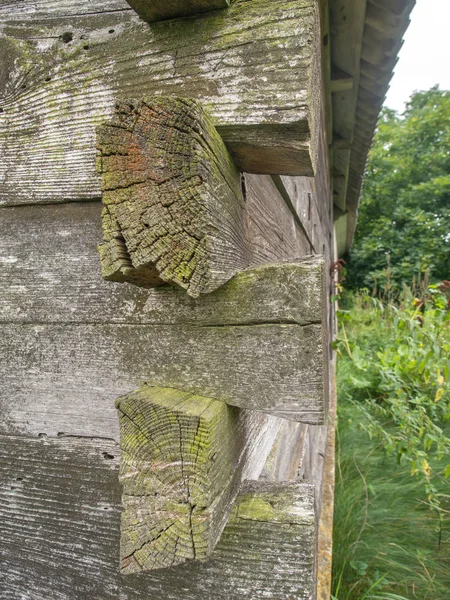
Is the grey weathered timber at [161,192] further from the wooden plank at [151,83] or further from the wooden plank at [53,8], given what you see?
the wooden plank at [53,8]

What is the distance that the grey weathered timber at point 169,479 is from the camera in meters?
0.76

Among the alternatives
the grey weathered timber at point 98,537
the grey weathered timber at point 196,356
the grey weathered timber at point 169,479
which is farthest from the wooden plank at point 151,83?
the grey weathered timber at point 98,537

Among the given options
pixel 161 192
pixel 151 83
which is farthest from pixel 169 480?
pixel 151 83

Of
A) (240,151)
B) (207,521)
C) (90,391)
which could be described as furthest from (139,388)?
(240,151)

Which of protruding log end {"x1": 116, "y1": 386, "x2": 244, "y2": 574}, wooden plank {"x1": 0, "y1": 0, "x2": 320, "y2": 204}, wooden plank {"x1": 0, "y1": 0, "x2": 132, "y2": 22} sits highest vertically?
wooden plank {"x1": 0, "y1": 0, "x2": 132, "y2": 22}

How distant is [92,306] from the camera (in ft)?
3.24

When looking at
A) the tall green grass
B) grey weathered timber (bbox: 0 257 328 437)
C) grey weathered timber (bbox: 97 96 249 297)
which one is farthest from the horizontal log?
the tall green grass

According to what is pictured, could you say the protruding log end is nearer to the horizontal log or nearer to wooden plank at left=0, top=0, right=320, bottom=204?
the horizontal log

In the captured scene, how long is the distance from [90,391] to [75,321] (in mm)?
167

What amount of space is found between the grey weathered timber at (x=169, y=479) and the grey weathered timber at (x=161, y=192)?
0.24 meters

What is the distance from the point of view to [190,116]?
69cm

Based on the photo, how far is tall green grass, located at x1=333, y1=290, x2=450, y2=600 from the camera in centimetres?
290

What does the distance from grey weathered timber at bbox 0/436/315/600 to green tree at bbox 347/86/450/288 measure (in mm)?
17341

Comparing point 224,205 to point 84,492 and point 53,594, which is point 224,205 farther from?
point 53,594
